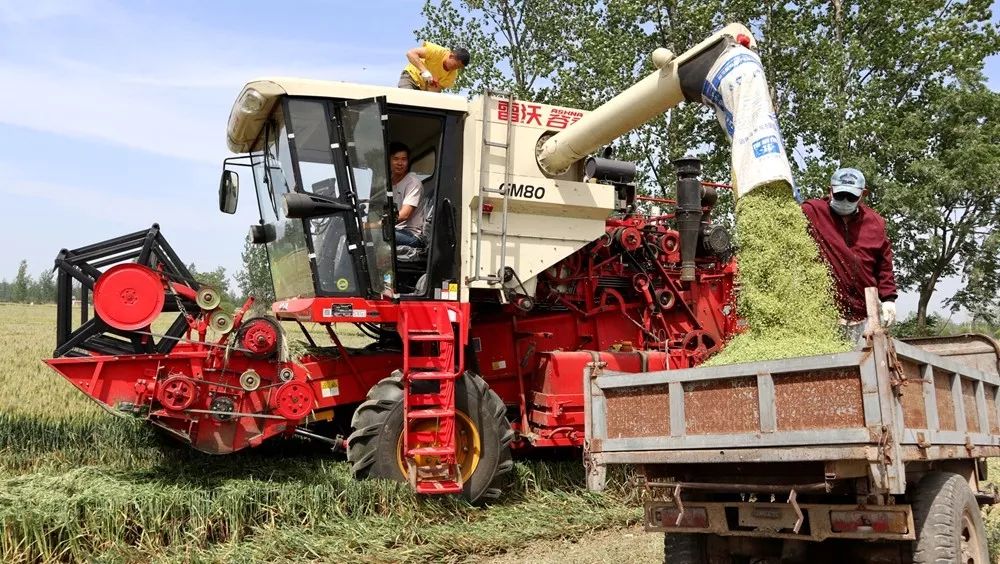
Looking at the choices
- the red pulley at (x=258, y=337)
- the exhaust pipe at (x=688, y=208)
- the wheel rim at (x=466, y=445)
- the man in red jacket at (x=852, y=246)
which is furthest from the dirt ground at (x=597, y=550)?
the exhaust pipe at (x=688, y=208)

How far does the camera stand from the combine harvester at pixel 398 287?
6.34m

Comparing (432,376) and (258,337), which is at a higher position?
(258,337)

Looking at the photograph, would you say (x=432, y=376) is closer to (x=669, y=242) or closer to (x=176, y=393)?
(x=176, y=393)

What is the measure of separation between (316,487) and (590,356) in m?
2.60

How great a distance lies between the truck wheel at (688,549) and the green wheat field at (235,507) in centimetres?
180

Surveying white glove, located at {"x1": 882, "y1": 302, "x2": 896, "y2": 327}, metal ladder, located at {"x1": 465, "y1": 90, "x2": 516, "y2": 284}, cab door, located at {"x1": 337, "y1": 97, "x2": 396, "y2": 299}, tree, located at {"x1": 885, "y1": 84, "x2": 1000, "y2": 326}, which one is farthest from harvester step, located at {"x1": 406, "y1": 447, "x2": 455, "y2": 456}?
tree, located at {"x1": 885, "y1": 84, "x2": 1000, "y2": 326}

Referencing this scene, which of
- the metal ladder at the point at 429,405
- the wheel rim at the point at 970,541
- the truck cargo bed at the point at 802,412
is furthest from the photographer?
the metal ladder at the point at 429,405

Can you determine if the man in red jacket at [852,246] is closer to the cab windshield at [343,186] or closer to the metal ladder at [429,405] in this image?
the metal ladder at [429,405]

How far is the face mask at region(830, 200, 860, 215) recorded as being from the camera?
547 centimetres

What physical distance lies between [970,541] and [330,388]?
15.3ft

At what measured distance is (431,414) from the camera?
247 inches

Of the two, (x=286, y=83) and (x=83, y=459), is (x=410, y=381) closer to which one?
(x=286, y=83)

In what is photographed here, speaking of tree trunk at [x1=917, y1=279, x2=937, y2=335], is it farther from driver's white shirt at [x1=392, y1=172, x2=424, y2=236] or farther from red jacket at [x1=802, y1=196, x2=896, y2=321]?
driver's white shirt at [x1=392, y1=172, x2=424, y2=236]

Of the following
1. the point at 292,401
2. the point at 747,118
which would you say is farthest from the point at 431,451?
the point at 747,118
